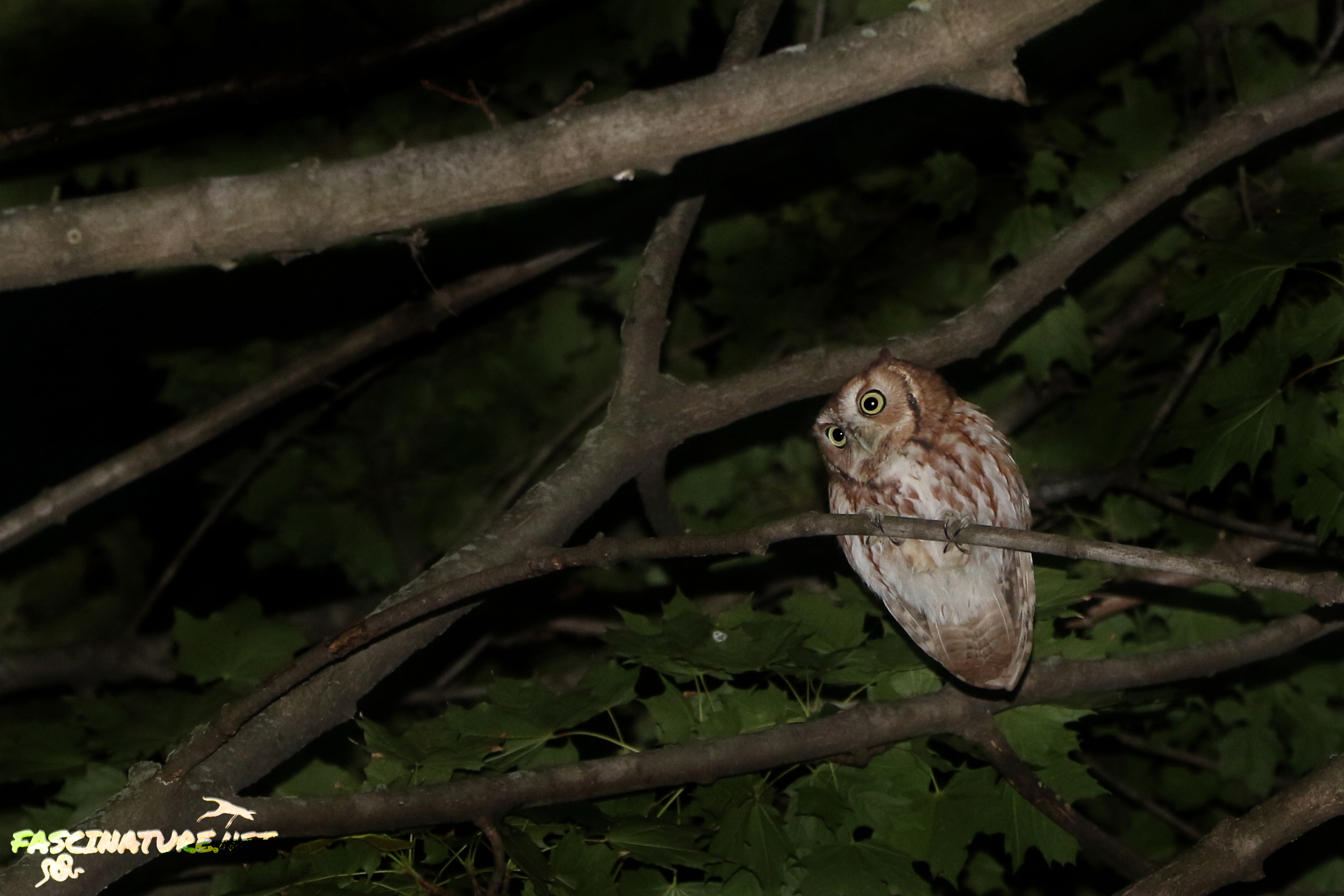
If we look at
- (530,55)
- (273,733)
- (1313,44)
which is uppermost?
(530,55)

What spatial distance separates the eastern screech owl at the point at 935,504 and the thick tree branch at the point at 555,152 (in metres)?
0.86

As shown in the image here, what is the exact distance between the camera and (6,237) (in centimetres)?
212

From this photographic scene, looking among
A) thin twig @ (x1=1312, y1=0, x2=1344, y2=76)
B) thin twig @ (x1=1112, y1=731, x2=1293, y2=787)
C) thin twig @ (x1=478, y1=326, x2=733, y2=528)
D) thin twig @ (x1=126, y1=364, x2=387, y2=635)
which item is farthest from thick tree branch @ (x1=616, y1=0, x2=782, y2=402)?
thin twig @ (x1=1112, y1=731, x2=1293, y2=787)

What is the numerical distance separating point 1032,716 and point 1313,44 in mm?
2801

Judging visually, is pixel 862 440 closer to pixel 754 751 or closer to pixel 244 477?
pixel 754 751

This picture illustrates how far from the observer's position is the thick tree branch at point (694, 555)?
211cm

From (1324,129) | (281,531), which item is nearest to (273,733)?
A: (281,531)

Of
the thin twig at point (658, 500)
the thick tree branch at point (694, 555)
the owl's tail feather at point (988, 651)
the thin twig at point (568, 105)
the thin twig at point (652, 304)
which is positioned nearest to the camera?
the thick tree branch at point (694, 555)

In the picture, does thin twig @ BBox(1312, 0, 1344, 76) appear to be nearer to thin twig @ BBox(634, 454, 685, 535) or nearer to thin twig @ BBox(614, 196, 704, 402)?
thin twig @ BBox(614, 196, 704, 402)

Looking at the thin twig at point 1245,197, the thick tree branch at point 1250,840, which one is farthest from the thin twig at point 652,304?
the thin twig at point 1245,197

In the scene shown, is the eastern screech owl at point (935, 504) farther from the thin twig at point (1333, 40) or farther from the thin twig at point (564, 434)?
the thin twig at point (1333, 40)

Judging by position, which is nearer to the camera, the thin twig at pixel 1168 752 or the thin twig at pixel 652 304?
the thin twig at pixel 652 304

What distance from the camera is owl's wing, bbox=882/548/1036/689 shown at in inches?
119

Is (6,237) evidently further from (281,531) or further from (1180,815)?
(1180,815)
